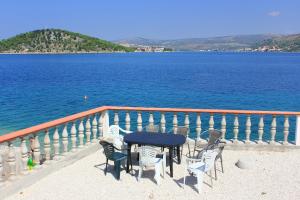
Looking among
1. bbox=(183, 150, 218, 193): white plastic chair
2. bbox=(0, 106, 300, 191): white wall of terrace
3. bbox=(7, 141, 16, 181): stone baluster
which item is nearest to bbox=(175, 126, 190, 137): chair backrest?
bbox=(0, 106, 300, 191): white wall of terrace

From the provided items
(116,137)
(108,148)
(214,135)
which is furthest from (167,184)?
(116,137)

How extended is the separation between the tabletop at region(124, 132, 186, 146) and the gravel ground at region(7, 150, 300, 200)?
2.40 feet

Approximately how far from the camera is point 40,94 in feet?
139

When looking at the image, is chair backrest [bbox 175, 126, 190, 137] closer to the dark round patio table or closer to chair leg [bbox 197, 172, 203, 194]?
the dark round patio table

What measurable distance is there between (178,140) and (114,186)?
1812 millimetres

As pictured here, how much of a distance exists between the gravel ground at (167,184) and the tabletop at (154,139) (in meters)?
0.73

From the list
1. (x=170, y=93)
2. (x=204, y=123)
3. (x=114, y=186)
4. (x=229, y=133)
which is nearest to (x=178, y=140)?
(x=114, y=186)

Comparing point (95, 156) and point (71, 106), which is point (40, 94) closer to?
point (71, 106)

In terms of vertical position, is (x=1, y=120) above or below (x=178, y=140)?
below

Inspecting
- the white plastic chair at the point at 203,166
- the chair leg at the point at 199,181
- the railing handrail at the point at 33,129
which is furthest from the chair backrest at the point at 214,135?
the railing handrail at the point at 33,129

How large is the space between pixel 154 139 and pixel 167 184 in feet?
3.91

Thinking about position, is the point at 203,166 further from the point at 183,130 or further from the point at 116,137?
the point at 116,137

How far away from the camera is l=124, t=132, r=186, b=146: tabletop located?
8.49 meters

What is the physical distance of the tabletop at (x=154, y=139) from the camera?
8.49 metres
